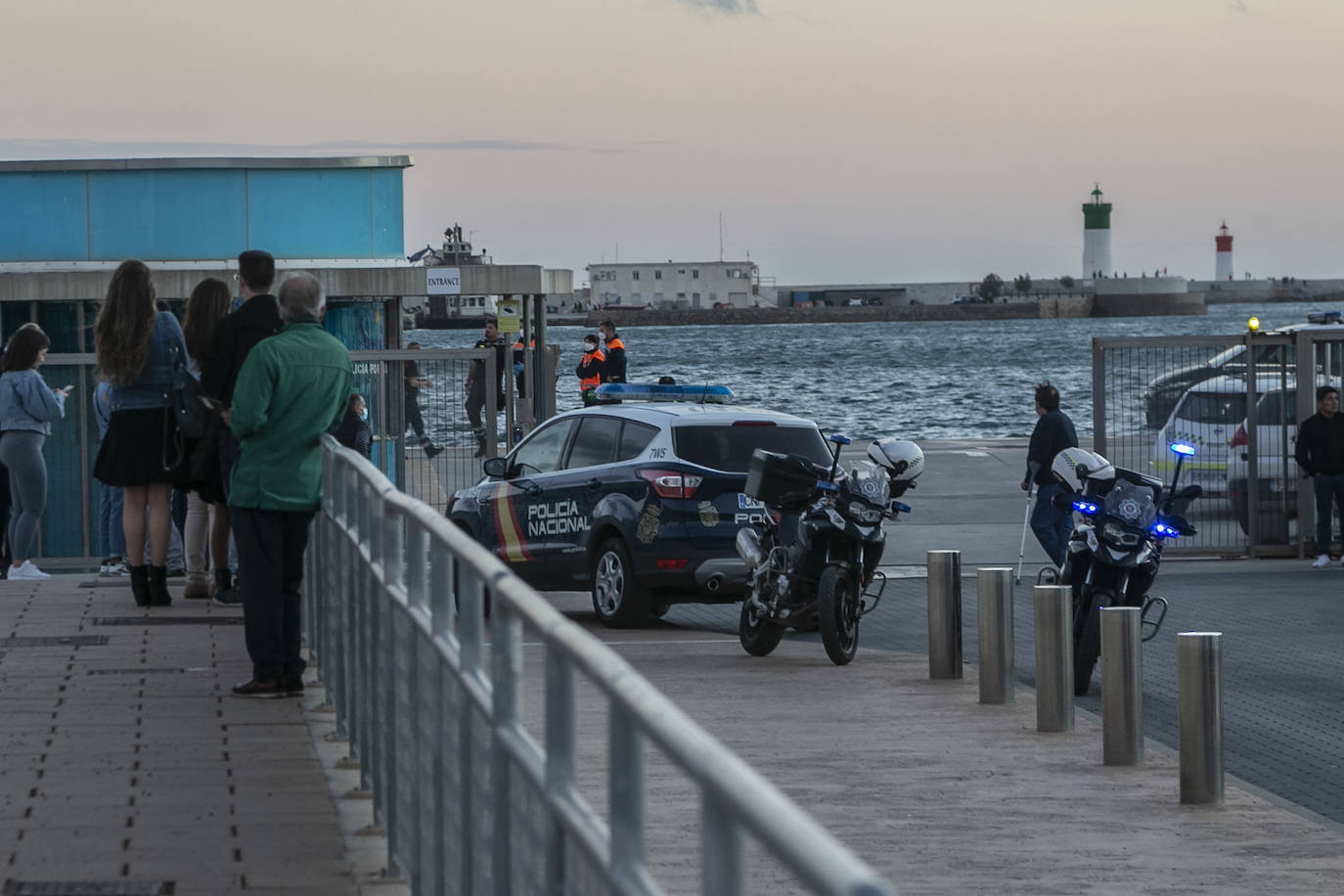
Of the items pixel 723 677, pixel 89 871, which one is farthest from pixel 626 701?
pixel 723 677

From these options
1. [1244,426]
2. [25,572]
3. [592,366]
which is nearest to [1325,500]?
[1244,426]

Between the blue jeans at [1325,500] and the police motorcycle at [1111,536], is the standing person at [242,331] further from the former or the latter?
the blue jeans at [1325,500]

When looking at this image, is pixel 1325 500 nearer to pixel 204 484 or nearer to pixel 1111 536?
pixel 1111 536

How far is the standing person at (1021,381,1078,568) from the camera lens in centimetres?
1839

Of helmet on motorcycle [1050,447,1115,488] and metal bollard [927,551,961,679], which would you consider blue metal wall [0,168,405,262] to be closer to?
metal bollard [927,551,961,679]

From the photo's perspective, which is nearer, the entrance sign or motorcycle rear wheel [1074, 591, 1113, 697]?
motorcycle rear wheel [1074, 591, 1113, 697]

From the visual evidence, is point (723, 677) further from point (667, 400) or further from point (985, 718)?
point (667, 400)

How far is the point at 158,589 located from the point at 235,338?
7.83ft

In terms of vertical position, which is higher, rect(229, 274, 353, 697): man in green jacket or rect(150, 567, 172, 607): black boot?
rect(229, 274, 353, 697): man in green jacket

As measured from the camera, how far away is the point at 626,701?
275cm

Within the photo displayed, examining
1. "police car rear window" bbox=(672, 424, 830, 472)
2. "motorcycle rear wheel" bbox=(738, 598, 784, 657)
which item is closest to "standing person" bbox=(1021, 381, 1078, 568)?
"police car rear window" bbox=(672, 424, 830, 472)

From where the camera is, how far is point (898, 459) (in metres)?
13.9

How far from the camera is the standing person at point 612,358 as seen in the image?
98.0 feet

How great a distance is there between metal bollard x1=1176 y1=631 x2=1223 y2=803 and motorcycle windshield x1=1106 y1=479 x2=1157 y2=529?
2837 mm
